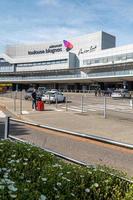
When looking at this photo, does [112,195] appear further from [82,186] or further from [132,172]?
[132,172]

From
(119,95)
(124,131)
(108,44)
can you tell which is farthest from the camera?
(108,44)

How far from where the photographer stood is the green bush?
3.99 metres

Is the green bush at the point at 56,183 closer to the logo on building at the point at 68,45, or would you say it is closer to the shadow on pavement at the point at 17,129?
the shadow on pavement at the point at 17,129

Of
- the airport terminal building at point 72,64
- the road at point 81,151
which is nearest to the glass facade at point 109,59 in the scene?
the airport terminal building at point 72,64

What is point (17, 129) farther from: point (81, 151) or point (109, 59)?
point (109, 59)

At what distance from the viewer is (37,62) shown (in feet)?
464

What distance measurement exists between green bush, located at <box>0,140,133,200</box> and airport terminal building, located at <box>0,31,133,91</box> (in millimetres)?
92509

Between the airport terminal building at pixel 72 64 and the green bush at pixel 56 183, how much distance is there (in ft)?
304

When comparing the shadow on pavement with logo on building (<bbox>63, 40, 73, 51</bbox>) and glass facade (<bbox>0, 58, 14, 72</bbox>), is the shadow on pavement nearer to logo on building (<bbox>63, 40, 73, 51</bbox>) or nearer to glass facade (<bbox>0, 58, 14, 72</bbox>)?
logo on building (<bbox>63, 40, 73, 51</bbox>)

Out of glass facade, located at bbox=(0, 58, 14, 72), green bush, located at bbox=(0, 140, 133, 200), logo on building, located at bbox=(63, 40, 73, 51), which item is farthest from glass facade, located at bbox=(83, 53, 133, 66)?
green bush, located at bbox=(0, 140, 133, 200)

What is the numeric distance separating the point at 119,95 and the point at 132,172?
49563 mm

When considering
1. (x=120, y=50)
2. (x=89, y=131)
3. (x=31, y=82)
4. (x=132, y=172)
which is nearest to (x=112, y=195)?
(x=132, y=172)

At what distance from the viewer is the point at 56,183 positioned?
4570mm

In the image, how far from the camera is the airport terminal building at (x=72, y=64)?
10469 centimetres
